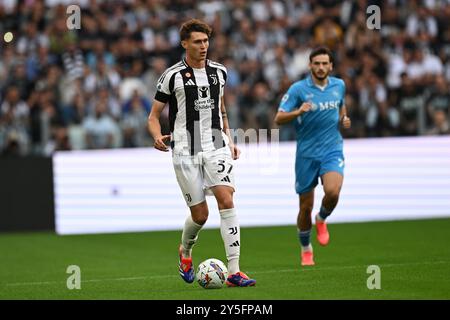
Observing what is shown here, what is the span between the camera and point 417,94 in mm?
20609

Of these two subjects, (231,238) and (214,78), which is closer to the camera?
(231,238)

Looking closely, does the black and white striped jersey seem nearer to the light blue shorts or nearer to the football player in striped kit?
the football player in striped kit

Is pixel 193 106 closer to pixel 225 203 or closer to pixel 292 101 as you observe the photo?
pixel 225 203

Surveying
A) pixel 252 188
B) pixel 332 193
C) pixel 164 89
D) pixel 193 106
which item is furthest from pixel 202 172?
pixel 252 188

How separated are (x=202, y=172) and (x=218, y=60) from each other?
11449 millimetres

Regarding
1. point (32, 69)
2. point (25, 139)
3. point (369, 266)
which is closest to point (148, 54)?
point (32, 69)

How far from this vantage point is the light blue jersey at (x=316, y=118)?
12.6 metres

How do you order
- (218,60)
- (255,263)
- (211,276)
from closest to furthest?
(211,276), (255,263), (218,60)

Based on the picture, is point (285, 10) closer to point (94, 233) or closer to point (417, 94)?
point (417, 94)

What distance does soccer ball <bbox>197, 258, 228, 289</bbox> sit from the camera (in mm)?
10195

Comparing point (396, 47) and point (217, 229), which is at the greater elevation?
point (396, 47)

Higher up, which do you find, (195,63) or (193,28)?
(193,28)

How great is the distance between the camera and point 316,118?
12656 mm

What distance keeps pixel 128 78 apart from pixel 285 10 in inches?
176
